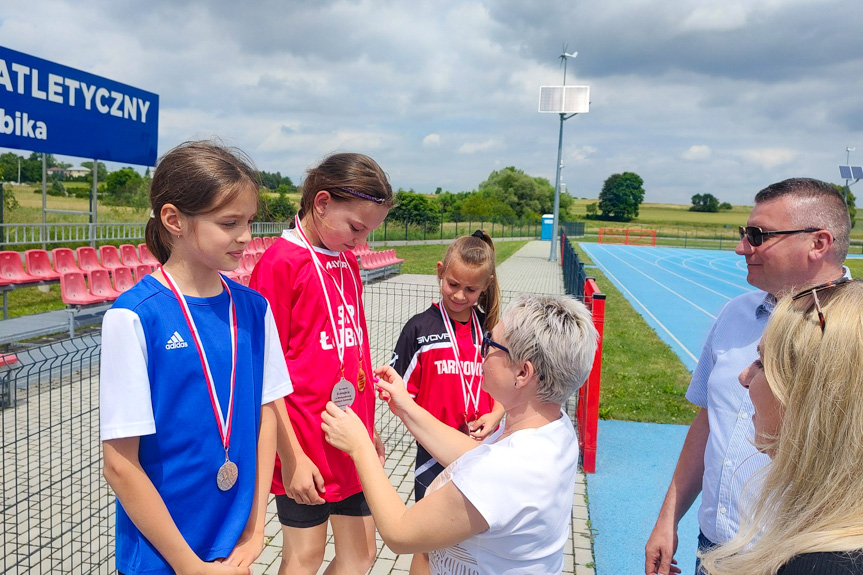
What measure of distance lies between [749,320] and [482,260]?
4.04 feet

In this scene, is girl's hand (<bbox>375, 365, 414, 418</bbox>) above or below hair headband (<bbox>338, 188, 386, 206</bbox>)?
below

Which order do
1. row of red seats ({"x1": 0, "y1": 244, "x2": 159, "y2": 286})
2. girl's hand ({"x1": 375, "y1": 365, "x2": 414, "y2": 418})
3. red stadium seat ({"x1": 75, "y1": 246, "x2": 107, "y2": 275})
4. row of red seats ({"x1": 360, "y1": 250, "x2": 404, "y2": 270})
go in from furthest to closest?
row of red seats ({"x1": 360, "y1": 250, "x2": 404, "y2": 270}), red stadium seat ({"x1": 75, "y1": 246, "x2": 107, "y2": 275}), row of red seats ({"x1": 0, "y1": 244, "x2": 159, "y2": 286}), girl's hand ({"x1": 375, "y1": 365, "x2": 414, "y2": 418})

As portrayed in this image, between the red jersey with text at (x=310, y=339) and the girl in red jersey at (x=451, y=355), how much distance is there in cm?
70

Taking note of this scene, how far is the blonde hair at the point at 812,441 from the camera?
1180 mm

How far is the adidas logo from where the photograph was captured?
5.33 feet

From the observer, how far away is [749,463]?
211 centimetres

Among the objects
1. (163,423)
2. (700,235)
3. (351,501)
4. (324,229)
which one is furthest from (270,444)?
(700,235)

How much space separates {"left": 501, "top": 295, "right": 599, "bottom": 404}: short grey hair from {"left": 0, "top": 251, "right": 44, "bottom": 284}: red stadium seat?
36.9 feet

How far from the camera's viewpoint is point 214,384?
172 cm

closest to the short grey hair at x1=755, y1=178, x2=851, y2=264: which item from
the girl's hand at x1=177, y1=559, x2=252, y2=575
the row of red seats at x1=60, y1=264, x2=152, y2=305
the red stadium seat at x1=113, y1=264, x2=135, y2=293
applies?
the girl's hand at x1=177, y1=559, x2=252, y2=575

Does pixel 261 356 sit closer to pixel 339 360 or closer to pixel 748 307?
pixel 339 360

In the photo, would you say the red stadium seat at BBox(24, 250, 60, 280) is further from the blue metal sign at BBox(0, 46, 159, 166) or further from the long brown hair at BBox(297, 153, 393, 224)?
the long brown hair at BBox(297, 153, 393, 224)

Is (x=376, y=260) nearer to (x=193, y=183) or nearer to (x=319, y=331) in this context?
(x=319, y=331)

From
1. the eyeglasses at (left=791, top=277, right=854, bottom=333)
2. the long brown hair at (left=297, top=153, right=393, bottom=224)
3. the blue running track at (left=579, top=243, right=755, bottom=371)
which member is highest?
the long brown hair at (left=297, top=153, right=393, bottom=224)
